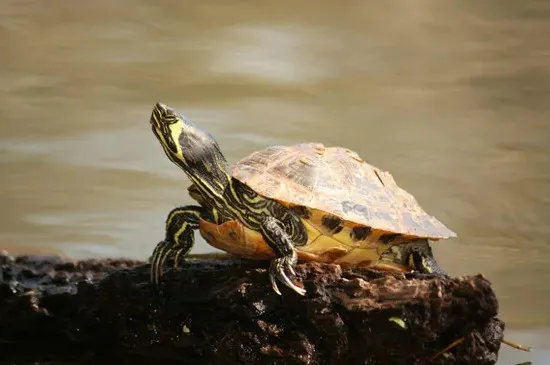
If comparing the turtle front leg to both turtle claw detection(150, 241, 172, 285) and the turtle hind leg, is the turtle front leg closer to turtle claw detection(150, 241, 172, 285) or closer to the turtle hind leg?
turtle claw detection(150, 241, 172, 285)

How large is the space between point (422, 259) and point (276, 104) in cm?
271

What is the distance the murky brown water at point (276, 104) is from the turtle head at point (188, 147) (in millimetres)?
1912

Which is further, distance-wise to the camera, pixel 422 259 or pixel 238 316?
pixel 422 259

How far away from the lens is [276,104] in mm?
4906

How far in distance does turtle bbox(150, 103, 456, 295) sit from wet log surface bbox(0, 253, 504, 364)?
9cm

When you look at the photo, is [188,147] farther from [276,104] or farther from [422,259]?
[276,104]

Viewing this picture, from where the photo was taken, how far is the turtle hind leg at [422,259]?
230 cm

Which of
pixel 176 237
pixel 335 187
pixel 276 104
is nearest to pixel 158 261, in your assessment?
pixel 176 237

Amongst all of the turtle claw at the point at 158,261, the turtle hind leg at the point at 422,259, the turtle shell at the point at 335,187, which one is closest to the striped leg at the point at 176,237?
the turtle claw at the point at 158,261

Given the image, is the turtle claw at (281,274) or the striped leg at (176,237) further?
the striped leg at (176,237)

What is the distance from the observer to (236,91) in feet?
16.2

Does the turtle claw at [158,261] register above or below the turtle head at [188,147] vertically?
below

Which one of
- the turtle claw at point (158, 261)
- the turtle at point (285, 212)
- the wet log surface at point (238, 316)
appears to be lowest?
the wet log surface at point (238, 316)

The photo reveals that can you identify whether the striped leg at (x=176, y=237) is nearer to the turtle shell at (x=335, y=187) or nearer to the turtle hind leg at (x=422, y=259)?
the turtle shell at (x=335, y=187)
